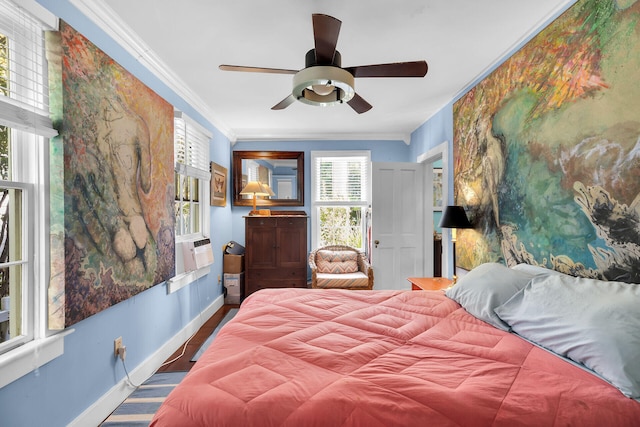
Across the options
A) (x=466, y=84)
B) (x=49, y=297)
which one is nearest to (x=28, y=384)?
(x=49, y=297)

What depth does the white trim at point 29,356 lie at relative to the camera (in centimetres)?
135

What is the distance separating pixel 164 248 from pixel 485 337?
2.48 m

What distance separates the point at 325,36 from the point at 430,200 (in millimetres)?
3166

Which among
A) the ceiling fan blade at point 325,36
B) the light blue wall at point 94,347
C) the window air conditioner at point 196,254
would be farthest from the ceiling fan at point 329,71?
the window air conditioner at point 196,254

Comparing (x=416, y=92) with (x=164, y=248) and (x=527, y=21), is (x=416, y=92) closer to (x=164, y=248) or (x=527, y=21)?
(x=527, y=21)

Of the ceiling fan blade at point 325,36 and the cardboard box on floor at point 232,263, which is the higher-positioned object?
the ceiling fan blade at point 325,36

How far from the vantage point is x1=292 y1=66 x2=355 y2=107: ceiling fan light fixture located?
5.91ft

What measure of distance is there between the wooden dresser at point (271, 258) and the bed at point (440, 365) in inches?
101

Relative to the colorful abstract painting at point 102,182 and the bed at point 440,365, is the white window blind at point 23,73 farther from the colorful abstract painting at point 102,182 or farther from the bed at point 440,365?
the bed at point 440,365

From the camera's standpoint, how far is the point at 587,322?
3.98 ft

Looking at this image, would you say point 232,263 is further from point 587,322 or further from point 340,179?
point 587,322

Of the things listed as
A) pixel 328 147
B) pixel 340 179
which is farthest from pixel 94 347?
pixel 328 147

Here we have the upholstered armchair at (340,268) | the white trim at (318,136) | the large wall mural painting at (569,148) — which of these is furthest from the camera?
the white trim at (318,136)

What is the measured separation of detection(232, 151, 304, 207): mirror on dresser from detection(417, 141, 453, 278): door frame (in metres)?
1.89
